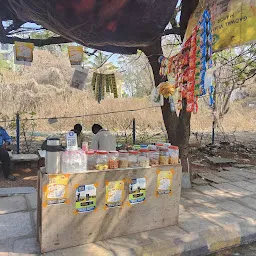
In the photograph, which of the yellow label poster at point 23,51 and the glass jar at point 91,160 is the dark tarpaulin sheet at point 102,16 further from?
the yellow label poster at point 23,51

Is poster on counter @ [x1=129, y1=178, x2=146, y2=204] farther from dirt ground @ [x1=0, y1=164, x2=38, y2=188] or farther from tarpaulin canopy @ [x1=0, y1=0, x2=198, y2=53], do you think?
dirt ground @ [x1=0, y1=164, x2=38, y2=188]

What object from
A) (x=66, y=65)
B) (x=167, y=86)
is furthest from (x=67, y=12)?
(x=66, y=65)

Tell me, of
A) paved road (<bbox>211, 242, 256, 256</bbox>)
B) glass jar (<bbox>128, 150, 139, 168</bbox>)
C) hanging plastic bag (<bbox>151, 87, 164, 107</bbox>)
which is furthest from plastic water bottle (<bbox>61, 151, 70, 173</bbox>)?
hanging plastic bag (<bbox>151, 87, 164, 107</bbox>)

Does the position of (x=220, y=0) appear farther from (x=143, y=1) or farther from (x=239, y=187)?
(x=239, y=187)

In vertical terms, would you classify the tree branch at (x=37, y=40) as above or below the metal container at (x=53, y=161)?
above

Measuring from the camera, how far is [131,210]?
3479mm

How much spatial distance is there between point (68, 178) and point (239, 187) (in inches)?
166

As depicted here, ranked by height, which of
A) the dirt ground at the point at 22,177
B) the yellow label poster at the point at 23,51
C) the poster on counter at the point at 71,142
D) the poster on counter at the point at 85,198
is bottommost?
the dirt ground at the point at 22,177

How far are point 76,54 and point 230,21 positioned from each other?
3.68 meters

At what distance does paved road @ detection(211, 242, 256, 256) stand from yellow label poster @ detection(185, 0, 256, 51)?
295cm

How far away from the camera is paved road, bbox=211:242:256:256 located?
3.48m

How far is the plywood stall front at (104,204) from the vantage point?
119 inches

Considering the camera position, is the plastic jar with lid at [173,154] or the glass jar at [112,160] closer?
the glass jar at [112,160]

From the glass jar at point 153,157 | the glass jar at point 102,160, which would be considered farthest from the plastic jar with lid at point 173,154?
the glass jar at point 102,160
